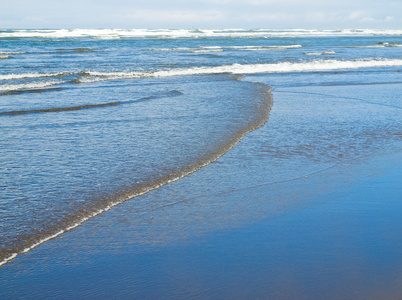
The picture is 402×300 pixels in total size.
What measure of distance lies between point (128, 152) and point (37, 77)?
1340cm

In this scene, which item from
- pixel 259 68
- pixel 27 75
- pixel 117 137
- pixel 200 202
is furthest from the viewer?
pixel 259 68

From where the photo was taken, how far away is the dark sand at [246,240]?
3.33m

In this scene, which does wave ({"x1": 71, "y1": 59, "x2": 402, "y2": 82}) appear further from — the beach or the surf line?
the surf line

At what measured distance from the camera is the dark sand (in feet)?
10.9

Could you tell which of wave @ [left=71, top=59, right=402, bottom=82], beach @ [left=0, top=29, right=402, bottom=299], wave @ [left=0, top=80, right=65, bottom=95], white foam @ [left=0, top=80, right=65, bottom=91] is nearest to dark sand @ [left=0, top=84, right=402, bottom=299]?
beach @ [left=0, top=29, right=402, bottom=299]

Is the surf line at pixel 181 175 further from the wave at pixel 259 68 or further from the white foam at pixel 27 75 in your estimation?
the white foam at pixel 27 75

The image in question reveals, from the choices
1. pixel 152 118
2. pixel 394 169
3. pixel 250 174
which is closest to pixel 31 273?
pixel 250 174

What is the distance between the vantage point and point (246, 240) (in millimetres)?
4090

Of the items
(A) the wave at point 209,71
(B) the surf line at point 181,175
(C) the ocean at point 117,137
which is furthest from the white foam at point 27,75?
(B) the surf line at point 181,175

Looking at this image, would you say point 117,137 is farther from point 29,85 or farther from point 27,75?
point 27,75

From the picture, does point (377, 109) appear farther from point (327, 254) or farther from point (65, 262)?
point (65, 262)

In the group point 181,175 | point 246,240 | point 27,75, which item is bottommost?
point 246,240

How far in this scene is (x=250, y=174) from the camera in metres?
5.97

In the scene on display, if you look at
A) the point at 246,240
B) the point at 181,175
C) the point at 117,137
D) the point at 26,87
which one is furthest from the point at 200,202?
the point at 26,87
